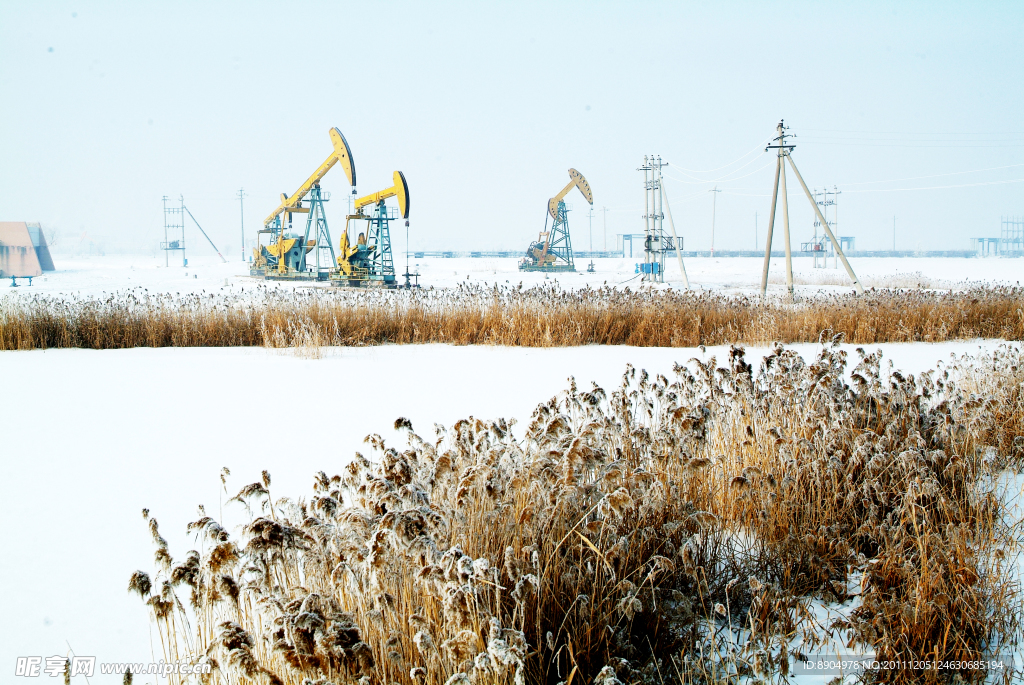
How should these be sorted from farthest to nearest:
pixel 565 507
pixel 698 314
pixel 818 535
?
pixel 698 314
pixel 818 535
pixel 565 507

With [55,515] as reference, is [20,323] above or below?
above

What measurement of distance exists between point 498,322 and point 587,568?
32.0 ft

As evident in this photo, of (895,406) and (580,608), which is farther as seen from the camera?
(895,406)

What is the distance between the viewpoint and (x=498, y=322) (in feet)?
39.4

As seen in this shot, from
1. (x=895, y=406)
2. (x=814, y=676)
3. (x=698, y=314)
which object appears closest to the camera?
(x=814, y=676)

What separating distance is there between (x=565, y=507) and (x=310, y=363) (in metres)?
7.36

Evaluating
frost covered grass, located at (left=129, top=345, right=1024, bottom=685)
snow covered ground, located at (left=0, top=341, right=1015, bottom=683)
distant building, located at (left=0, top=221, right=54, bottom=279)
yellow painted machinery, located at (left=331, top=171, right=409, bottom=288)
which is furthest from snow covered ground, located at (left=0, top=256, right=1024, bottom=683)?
distant building, located at (left=0, top=221, right=54, bottom=279)

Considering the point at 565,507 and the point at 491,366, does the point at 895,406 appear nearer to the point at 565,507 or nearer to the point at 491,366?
the point at 565,507

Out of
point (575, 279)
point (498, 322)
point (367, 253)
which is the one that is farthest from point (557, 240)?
point (498, 322)

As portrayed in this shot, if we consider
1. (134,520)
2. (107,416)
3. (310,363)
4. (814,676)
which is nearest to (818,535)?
(814,676)

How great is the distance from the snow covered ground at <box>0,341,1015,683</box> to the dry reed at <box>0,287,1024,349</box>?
661 mm

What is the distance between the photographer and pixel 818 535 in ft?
10.2

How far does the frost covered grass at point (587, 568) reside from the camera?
181cm

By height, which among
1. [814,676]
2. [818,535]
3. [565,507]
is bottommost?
[814,676]
